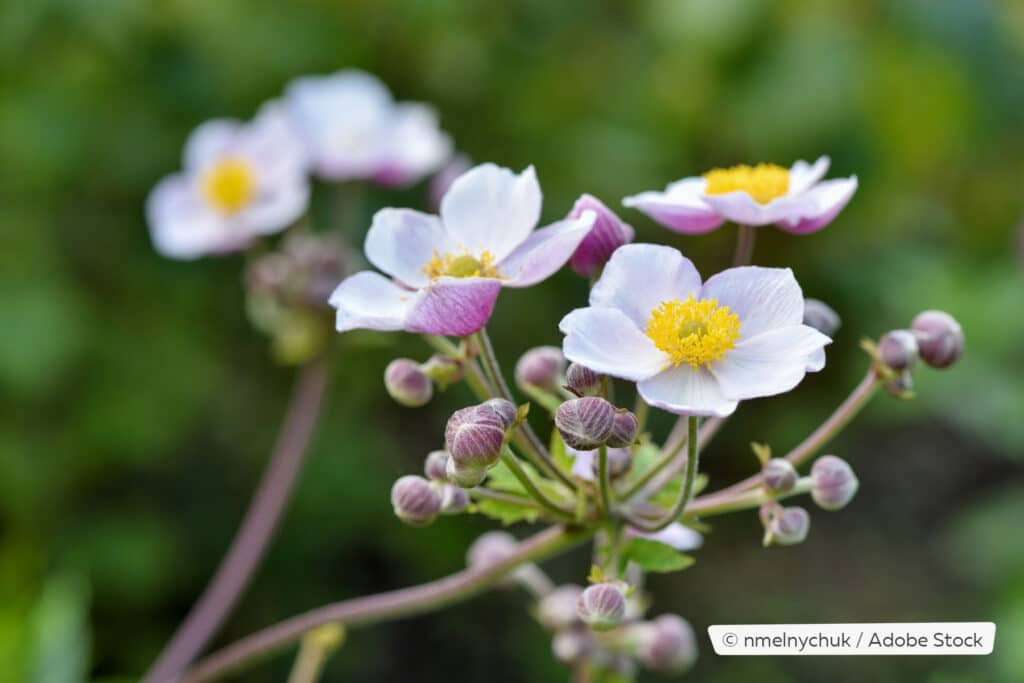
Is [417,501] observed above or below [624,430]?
below

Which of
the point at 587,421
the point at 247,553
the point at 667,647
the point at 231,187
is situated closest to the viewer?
the point at 587,421

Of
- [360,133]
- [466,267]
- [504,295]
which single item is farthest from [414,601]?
[504,295]

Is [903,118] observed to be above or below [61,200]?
above

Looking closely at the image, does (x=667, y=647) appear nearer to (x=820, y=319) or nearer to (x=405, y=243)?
(x=820, y=319)

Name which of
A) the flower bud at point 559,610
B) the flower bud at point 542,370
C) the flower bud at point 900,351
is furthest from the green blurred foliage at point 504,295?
the flower bud at point 542,370

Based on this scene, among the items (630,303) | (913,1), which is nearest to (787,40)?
(913,1)

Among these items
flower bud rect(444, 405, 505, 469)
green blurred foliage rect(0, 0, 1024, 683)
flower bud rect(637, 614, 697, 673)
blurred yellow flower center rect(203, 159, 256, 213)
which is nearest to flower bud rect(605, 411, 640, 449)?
flower bud rect(444, 405, 505, 469)

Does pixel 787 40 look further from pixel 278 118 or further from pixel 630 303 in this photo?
pixel 630 303
